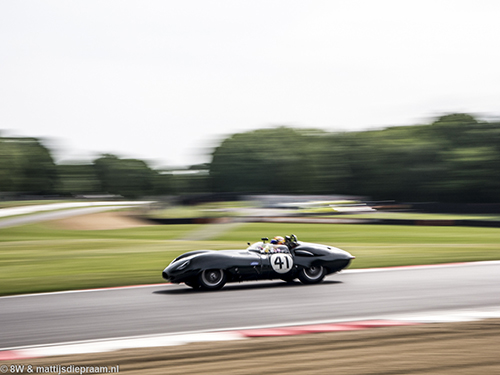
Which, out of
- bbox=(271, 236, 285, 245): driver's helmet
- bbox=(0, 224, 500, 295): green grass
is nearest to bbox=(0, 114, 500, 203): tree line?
bbox=(0, 224, 500, 295): green grass

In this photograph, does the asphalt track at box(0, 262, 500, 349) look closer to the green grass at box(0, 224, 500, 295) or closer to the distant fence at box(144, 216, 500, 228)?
the green grass at box(0, 224, 500, 295)

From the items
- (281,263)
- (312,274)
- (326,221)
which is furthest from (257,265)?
(326,221)

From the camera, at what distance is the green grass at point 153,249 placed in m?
11.9

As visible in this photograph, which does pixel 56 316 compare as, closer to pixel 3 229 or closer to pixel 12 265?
pixel 12 265

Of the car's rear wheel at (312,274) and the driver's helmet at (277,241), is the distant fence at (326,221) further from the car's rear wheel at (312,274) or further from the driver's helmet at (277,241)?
the driver's helmet at (277,241)

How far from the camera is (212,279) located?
30.8ft

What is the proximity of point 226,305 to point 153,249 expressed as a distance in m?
10.2

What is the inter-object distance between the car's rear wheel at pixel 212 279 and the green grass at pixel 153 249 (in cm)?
216

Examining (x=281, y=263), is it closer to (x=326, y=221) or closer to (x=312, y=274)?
(x=312, y=274)

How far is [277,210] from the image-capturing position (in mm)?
35531

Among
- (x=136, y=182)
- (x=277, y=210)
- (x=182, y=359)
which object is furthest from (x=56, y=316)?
(x=136, y=182)

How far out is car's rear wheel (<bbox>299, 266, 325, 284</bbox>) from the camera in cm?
994

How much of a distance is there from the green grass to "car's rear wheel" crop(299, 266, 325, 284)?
309 cm

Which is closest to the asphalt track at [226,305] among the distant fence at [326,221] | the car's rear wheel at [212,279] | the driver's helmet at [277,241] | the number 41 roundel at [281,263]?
the car's rear wheel at [212,279]
